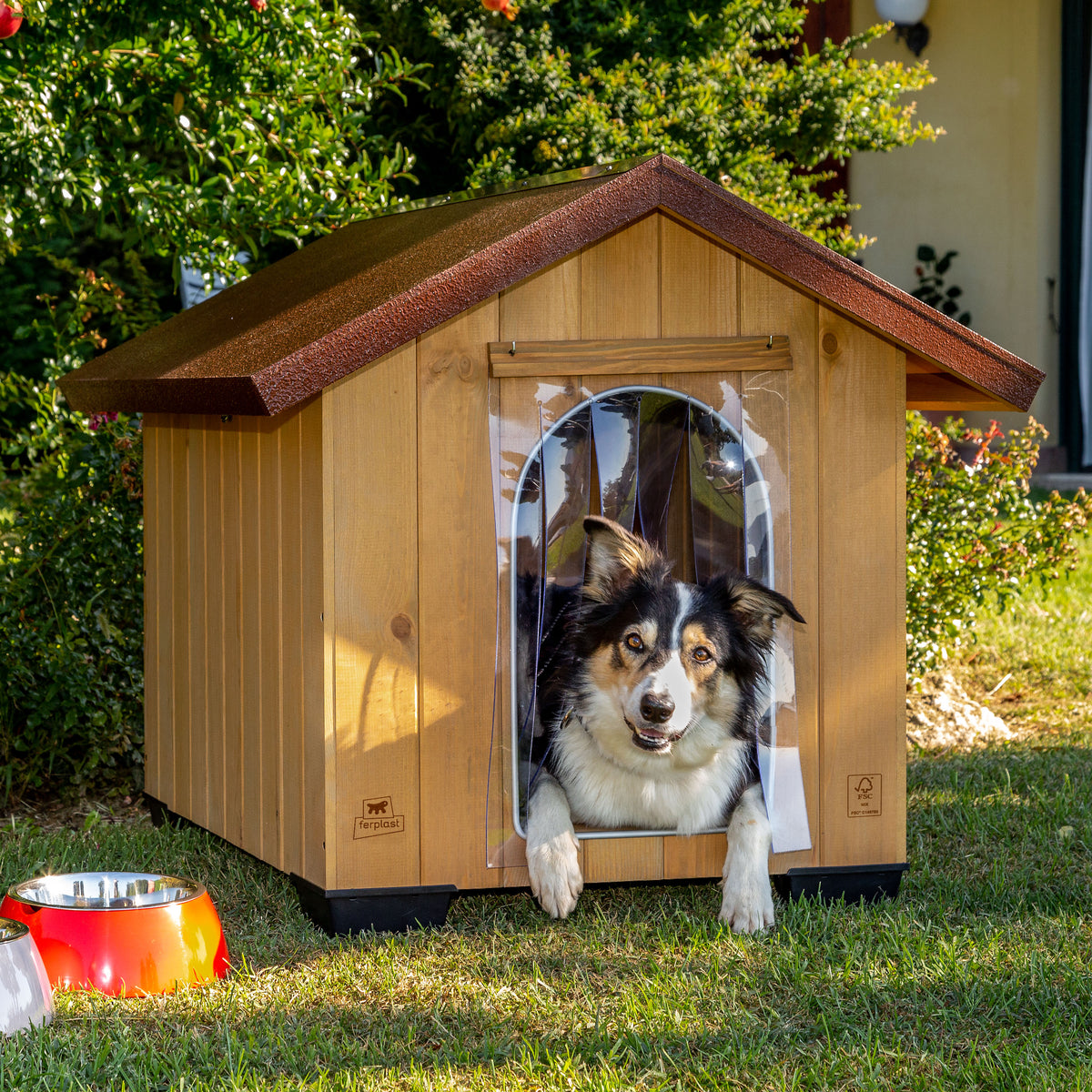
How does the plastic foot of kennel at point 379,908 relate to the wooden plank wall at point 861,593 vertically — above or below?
below

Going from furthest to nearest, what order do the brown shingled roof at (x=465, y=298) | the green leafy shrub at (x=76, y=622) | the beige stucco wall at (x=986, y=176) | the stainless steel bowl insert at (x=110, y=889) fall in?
the beige stucco wall at (x=986, y=176)
the green leafy shrub at (x=76, y=622)
the stainless steel bowl insert at (x=110, y=889)
the brown shingled roof at (x=465, y=298)

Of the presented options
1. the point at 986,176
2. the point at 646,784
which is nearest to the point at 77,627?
the point at 646,784

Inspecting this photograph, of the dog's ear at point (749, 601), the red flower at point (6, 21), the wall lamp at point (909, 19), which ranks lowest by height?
Result: the dog's ear at point (749, 601)

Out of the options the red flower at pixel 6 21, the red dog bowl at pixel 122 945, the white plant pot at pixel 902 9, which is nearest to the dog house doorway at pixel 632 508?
the red dog bowl at pixel 122 945

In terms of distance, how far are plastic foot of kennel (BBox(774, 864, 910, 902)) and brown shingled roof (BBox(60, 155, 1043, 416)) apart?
135 cm

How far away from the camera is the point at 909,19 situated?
1023cm

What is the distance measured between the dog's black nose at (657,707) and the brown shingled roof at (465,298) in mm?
1068

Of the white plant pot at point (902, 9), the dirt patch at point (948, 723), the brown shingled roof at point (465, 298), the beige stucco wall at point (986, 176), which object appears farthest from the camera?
the beige stucco wall at point (986, 176)

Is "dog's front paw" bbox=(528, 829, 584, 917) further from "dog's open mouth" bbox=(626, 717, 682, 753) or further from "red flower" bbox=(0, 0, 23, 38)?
"red flower" bbox=(0, 0, 23, 38)

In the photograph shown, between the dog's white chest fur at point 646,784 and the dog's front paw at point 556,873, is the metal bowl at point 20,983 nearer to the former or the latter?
the dog's front paw at point 556,873

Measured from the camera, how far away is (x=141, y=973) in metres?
3.19

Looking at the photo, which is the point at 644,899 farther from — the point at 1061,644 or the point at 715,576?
the point at 1061,644

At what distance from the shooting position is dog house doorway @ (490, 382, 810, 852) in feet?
11.9

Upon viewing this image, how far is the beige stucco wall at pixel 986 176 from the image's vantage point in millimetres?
10570
